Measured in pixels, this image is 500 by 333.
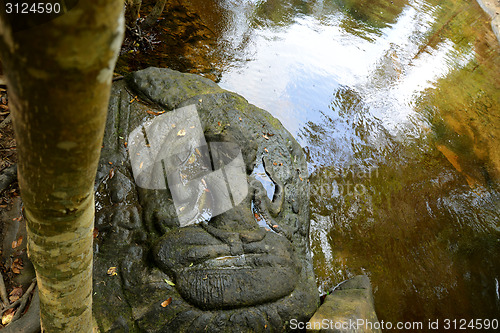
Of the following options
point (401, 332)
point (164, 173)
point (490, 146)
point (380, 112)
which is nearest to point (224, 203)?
point (164, 173)

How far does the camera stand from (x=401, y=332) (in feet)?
11.5

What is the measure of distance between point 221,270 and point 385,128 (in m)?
4.09

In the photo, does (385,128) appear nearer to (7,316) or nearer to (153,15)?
(153,15)

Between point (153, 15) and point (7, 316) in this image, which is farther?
point (153, 15)

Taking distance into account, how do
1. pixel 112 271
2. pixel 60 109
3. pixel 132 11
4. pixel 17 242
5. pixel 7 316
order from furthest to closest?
pixel 132 11
pixel 17 242
pixel 112 271
pixel 7 316
pixel 60 109

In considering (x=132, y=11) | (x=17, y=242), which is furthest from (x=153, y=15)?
(x=17, y=242)

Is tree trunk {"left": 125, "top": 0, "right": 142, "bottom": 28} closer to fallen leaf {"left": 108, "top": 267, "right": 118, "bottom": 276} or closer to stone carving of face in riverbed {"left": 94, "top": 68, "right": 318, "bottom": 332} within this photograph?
stone carving of face in riverbed {"left": 94, "top": 68, "right": 318, "bottom": 332}

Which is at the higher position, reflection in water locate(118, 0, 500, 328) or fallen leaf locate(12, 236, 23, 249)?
reflection in water locate(118, 0, 500, 328)

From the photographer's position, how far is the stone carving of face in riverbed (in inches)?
105

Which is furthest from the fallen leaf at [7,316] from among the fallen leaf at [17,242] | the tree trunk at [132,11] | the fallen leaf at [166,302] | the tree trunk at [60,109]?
the tree trunk at [132,11]

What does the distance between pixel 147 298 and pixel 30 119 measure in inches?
86.6

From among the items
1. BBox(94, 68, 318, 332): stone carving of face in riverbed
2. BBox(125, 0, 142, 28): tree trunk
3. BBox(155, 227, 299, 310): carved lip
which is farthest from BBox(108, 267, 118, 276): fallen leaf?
BBox(125, 0, 142, 28): tree trunk

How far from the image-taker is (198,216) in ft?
10.8

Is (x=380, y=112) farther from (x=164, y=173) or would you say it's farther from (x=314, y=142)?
(x=164, y=173)
